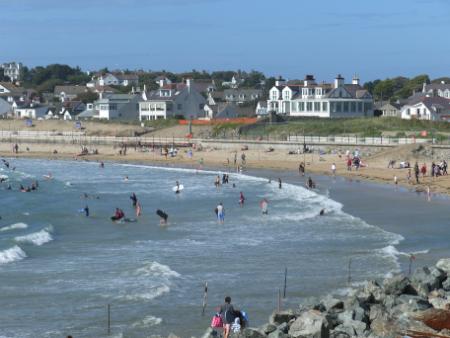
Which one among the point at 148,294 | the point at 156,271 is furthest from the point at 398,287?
the point at 156,271

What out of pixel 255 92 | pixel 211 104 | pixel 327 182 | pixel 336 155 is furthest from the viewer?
pixel 255 92

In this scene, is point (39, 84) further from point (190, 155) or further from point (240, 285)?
point (240, 285)

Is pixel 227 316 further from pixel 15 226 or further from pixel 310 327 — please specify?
pixel 15 226

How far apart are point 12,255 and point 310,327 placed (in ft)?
50.9

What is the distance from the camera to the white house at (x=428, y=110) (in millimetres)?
81062

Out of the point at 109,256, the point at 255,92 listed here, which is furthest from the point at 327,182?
the point at 255,92

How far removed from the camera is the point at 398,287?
67.7 feet

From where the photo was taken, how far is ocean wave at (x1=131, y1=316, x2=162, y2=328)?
20719 mm

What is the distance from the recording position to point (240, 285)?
965 inches

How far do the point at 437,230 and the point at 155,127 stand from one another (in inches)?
2427

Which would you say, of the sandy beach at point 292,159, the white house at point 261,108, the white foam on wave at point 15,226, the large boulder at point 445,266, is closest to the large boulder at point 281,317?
the large boulder at point 445,266

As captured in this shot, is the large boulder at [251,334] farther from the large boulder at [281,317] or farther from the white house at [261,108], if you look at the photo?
the white house at [261,108]

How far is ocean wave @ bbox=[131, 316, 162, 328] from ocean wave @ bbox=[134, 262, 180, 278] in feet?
14.3

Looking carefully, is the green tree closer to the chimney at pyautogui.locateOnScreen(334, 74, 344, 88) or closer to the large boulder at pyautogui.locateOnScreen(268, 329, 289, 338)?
the chimney at pyautogui.locateOnScreen(334, 74, 344, 88)
